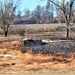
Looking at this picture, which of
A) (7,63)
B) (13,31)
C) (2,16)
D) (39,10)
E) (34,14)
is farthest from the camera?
(39,10)

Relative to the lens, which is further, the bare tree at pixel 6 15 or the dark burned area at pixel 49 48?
the bare tree at pixel 6 15

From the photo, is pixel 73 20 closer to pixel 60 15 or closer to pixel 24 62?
pixel 60 15

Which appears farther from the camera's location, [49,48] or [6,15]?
[6,15]

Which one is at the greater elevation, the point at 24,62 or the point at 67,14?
the point at 67,14

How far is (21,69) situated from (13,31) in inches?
1553

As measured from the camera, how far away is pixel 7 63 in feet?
52.0

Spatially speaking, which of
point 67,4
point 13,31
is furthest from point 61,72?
point 13,31

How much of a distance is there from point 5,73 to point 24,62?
11.5 feet

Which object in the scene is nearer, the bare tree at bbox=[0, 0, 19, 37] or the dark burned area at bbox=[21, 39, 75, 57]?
the dark burned area at bbox=[21, 39, 75, 57]

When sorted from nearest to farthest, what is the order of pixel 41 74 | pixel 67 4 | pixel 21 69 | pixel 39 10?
pixel 41 74, pixel 21 69, pixel 67 4, pixel 39 10

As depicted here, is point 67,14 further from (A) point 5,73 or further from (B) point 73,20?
(A) point 5,73

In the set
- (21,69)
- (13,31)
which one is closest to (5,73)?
(21,69)

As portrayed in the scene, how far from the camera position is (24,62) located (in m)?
16.2

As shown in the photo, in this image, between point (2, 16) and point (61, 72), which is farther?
point (2, 16)
